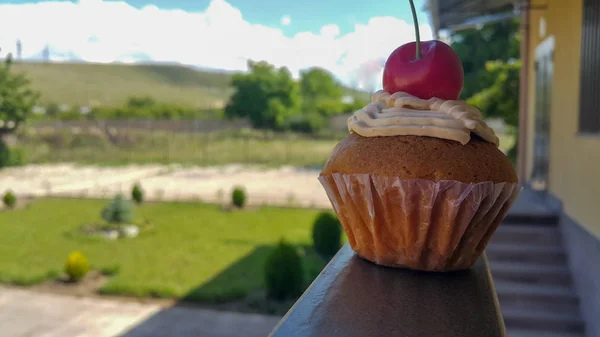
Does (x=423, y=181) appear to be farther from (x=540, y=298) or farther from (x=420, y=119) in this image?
Answer: (x=540, y=298)

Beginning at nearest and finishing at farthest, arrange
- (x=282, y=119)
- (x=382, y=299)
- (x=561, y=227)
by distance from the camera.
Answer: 1. (x=382, y=299)
2. (x=561, y=227)
3. (x=282, y=119)

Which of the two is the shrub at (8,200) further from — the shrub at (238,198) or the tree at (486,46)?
the tree at (486,46)

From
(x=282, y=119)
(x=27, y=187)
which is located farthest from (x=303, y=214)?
(x=282, y=119)

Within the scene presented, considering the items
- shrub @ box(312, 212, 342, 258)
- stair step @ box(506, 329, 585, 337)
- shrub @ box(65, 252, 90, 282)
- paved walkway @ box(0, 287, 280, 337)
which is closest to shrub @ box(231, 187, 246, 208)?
shrub @ box(312, 212, 342, 258)

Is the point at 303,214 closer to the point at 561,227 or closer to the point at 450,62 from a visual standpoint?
the point at 561,227

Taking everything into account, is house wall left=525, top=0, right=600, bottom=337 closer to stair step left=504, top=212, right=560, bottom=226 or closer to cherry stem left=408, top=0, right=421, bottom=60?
stair step left=504, top=212, right=560, bottom=226
